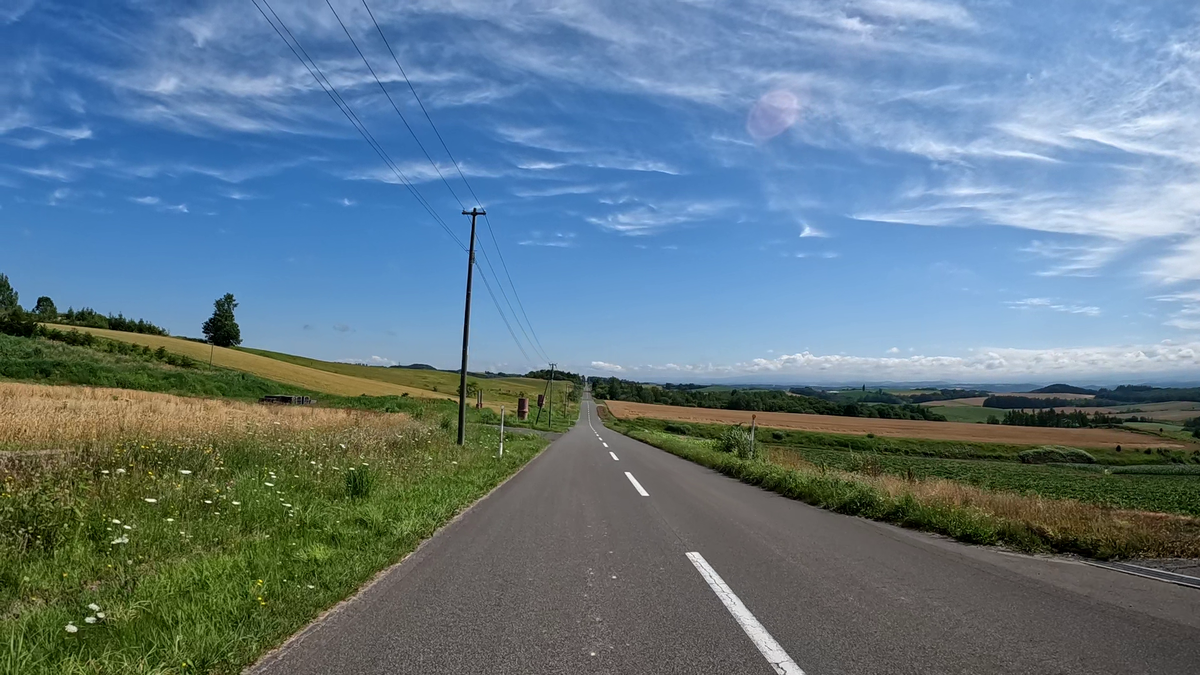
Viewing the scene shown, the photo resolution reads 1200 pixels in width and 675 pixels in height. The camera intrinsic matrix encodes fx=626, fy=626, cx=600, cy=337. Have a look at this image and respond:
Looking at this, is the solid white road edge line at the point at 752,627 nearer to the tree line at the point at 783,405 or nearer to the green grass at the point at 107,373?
the green grass at the point at 107,373

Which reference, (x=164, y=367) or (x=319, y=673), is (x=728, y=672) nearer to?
(x=319, y=673)

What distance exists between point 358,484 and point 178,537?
11.8 feet

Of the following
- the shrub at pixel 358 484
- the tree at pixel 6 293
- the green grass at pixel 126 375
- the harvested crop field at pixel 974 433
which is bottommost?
the harvested crop field at pixel 974 433

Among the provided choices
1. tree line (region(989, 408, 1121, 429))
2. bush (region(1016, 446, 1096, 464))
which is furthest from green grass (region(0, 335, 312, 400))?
tree line (region(989, 408, 1121, 429))

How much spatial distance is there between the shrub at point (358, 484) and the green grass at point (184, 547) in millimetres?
23

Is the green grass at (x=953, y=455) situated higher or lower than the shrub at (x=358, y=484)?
lower

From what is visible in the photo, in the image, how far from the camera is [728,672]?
3.70 meters

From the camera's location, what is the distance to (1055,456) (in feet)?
187

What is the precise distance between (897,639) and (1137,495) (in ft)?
93.6

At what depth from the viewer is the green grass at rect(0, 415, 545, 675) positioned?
390 centimetres

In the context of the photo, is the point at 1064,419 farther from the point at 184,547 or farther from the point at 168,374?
the point at 184,547

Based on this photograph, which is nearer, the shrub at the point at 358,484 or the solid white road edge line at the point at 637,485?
the shrub at the point at 358,484

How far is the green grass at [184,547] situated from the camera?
153 inches

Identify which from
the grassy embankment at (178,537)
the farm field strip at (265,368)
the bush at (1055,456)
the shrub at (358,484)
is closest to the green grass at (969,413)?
the bush at (1055,456)
